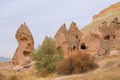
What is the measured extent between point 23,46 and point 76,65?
2100 centimetres

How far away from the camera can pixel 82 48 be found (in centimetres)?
5244

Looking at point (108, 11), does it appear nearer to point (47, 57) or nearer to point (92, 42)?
point (92, 42)

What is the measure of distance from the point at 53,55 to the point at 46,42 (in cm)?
238

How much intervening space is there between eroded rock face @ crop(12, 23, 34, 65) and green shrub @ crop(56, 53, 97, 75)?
18.1 m

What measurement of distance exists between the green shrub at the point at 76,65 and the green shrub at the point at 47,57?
600cm

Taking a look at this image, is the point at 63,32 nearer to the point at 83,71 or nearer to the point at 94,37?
the point at 94,37

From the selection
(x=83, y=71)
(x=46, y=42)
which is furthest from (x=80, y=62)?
(x=46, y=42)

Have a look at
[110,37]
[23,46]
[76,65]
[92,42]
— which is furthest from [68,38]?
[76,65]

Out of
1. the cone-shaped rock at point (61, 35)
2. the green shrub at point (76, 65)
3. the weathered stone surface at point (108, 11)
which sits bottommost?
the green shrub at point (76, 65)

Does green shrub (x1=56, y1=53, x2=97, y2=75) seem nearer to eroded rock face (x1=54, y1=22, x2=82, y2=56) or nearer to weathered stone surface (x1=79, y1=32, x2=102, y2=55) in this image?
weathered stone surface (x1=79, y1=32, x2=102, y2=55)

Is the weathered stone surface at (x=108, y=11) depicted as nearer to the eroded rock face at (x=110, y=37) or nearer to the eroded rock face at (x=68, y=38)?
the eroded rock face at (x=68, y=38)

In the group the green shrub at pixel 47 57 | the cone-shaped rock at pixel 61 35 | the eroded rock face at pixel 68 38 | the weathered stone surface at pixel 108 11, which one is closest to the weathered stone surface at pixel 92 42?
the eroded rock face at pixel 68 38

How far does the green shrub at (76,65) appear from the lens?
32.2m

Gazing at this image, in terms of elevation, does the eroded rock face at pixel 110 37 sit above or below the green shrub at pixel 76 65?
above
